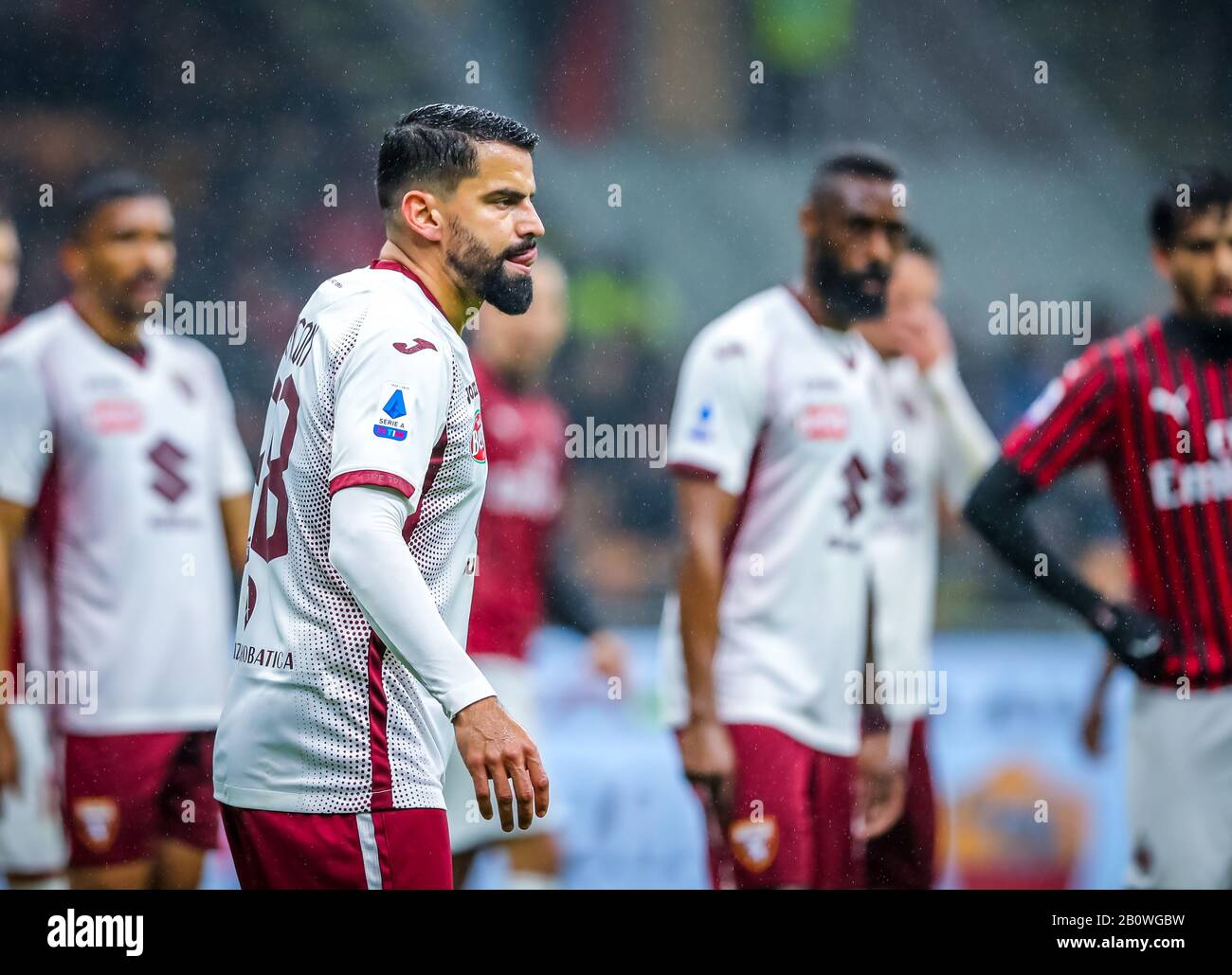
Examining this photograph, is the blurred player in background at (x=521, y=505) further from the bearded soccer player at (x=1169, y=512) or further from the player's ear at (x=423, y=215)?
the player's ear at (x=423, y=215)

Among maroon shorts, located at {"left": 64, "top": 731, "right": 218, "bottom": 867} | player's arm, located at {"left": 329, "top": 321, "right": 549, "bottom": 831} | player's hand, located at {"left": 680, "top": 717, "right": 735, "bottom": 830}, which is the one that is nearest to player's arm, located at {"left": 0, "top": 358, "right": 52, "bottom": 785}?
maroon shorts, located at {"left": 64, "top": 731, "right": 218, "bottom": 867}

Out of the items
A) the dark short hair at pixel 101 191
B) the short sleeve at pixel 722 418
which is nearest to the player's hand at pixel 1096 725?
the short sleeve at pixel 722 418

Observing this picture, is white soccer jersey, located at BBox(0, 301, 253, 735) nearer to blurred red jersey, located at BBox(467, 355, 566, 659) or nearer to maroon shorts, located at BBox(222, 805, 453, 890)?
blurred red jersey, located at BBox(467, 355, 566, 659)

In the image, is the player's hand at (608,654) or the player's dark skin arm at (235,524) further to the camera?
the player's hand at (608,654)

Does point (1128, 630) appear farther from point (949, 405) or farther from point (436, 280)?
point (436, 280)

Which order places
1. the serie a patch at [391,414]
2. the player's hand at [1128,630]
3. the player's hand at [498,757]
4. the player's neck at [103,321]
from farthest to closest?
the player's neck at [103,321]
the player's hand at [1128,630]
the serie a patch at [391,414]
the player's hand at [498,757]

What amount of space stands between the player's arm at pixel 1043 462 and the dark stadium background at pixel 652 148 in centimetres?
15

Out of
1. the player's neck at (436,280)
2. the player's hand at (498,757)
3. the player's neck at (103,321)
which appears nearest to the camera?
the player's hand at (498,757)

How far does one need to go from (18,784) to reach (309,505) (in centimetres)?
189

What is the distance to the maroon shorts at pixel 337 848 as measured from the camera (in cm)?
237

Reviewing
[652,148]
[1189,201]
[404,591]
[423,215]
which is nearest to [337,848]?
[404,591]

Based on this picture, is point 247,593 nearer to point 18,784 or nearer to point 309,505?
point 309,505

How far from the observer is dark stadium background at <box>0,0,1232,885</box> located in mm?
3801

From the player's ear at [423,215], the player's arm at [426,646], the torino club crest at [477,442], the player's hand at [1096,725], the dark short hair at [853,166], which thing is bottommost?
the player's hand at [1096,725]
